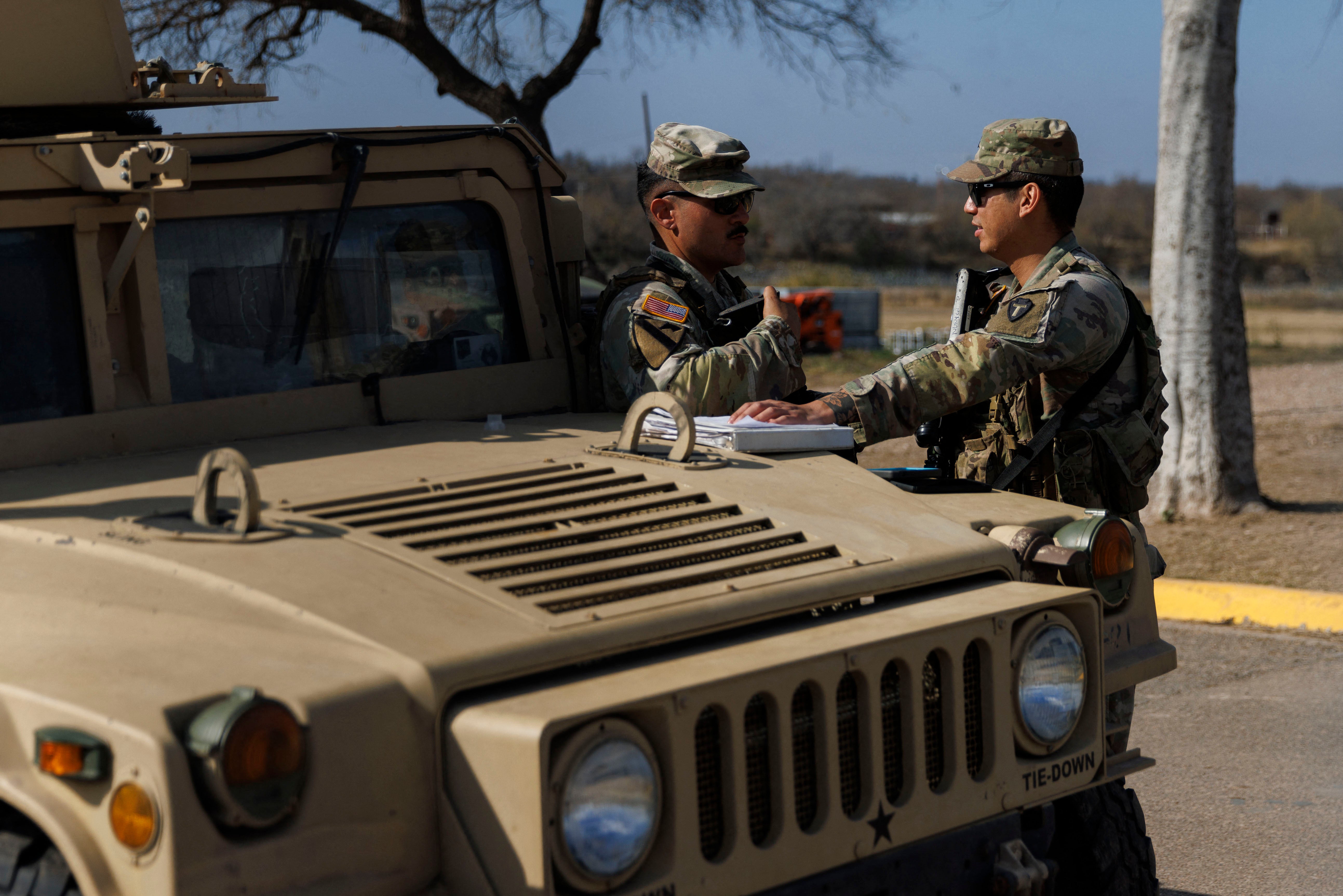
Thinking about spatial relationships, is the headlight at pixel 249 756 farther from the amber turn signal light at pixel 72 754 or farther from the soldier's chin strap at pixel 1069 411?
the soldier's chin strap at pixel 1069 411

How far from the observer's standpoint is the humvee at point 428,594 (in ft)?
6.20

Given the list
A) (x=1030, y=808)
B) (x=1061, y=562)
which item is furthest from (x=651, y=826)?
(x=1061, y=562)

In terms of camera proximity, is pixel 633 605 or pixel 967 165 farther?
pixel 967 165

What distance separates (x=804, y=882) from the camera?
7.14 ft

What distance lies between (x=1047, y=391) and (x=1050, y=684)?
4.54ft

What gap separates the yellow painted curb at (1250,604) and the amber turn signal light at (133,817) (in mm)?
5323

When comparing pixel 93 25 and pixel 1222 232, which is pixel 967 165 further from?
pixel 1222 232

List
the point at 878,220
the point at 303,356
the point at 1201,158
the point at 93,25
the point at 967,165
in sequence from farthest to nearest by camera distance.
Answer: the point at 878,220 → the point at 1201,158 → the point at 967,165 → the point at 93,25 → the point at 303,356

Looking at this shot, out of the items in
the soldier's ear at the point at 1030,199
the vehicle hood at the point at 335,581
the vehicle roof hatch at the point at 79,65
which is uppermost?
the vehicle roof hatch at the point at 79,65

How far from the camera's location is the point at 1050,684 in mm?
2488

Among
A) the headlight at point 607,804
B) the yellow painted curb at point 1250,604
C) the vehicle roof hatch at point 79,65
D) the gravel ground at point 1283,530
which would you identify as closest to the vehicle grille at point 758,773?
the headlight at point 607,804

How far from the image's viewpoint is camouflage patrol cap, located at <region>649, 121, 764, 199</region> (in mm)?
3764

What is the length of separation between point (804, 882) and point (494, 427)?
1452 millimetres

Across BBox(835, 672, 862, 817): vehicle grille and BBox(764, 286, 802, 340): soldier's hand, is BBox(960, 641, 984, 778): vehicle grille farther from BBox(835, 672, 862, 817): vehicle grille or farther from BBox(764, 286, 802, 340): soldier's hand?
BBox(764, 286, 802, 340): soldier's hand
